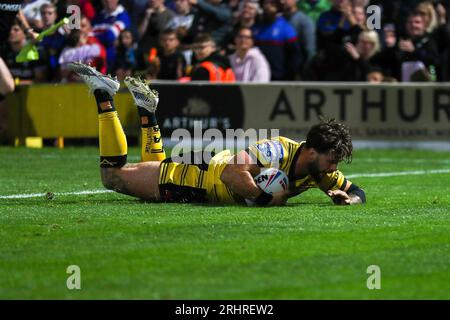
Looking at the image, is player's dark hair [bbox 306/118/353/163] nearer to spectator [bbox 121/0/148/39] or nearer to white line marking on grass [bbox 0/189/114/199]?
white line marking on grass [bbox 0/189/114/199]

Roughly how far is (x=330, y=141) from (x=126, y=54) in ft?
39.3

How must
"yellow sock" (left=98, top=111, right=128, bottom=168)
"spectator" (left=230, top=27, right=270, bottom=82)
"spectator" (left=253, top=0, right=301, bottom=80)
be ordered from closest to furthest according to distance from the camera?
"yellow sock" (left=98, top=111, right=128, bottom=168) < "spectator" (left=230, top=27, right=270, bottom=82) < "spectator" (left=253, top=0, right=301, bottom=80)

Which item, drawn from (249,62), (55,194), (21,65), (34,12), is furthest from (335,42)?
(55,194)

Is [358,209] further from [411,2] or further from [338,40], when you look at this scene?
[411,2]

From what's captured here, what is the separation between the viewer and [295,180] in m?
11.7

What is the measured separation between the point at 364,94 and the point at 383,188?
637 centimetres

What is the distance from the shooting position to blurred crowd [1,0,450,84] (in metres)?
21.6

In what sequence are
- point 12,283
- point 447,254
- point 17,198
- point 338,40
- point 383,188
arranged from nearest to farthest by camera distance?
point 12,283
point 447,254
point 17,198
point 383,188
point 338,40

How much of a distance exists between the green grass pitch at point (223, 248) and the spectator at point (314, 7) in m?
10.3

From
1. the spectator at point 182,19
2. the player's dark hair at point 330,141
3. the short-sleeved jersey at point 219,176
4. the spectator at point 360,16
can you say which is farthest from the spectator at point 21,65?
the player's dark hair at point 330,141

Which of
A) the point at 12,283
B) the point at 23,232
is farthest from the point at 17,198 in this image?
the point at 12,283

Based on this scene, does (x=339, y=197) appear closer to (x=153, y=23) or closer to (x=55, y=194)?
(x=55, y=194)

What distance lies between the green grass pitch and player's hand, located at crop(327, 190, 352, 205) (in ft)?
0.35

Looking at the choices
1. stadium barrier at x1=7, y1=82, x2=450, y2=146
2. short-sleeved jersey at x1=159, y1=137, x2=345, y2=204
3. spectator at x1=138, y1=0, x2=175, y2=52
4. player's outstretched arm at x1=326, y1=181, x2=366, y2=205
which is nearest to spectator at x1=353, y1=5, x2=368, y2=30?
stadium barrier at x1=7, y1=82, x2=450, y2=146
